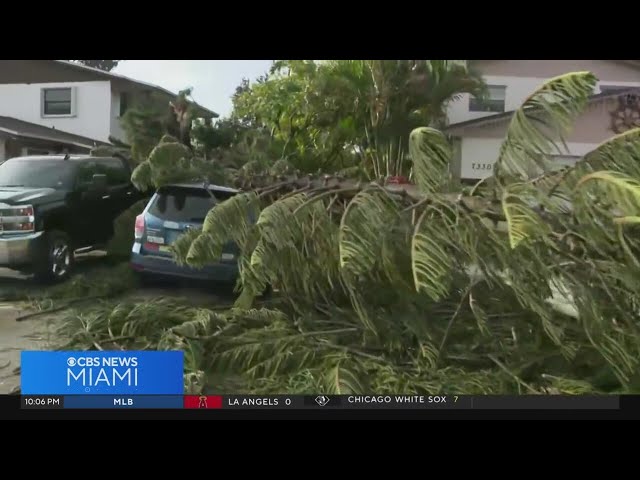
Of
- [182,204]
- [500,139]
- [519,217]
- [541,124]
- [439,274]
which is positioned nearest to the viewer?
[519,217]

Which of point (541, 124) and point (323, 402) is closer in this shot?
point (541, 124)

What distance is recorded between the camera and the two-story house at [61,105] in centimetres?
371

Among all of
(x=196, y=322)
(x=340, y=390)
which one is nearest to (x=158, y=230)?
(x=196, y=322)

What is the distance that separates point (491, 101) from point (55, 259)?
2832 millimetres

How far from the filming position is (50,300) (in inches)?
152

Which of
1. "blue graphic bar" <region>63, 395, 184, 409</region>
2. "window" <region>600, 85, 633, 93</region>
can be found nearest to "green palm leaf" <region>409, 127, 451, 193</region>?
"window" <region>600, 85, 633, 93</region>

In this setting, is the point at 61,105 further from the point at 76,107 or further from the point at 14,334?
the point at 14,334

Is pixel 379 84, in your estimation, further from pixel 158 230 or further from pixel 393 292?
pixel 158 230

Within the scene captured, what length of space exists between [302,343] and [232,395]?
522 mm

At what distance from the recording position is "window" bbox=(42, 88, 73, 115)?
12.6 ft

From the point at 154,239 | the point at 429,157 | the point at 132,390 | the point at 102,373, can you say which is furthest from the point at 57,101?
the point at 429,157

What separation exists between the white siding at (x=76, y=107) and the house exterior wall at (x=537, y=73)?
2.34 m

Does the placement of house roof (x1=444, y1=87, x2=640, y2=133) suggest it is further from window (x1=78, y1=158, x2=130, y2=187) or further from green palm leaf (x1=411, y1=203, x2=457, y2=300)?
window (x1=78, y1=158, x2=130, y2=187)

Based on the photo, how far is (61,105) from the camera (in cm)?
396
